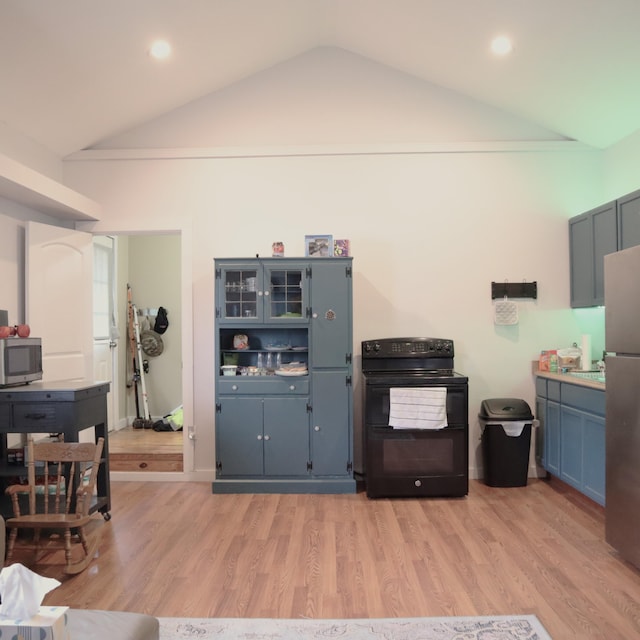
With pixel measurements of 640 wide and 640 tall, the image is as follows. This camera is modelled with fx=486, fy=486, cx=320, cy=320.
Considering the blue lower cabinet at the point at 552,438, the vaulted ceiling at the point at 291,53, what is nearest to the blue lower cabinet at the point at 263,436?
the blue lower cabinet at the point at 552,438

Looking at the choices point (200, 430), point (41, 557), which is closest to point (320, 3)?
point (200, 430)

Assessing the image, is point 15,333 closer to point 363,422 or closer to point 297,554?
point 297,554

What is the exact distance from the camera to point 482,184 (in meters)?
4.15

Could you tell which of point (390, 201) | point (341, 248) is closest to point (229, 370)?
point (341, 248)

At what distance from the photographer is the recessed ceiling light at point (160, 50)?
330cm

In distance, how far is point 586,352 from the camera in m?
3.81

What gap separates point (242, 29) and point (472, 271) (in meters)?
2.58

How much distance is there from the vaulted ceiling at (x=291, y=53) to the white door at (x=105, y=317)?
147 cm

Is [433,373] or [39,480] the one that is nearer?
[39,480]

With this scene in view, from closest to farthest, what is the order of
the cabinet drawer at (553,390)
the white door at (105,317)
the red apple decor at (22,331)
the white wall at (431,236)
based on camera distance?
the red apple decor at (22,331) < the cabinet drawer at (553,390) < the white wall at (431,236) < the white door at (105,317)

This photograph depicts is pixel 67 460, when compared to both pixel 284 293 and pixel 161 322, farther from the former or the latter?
pixel 161 322

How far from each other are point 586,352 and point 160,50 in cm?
386

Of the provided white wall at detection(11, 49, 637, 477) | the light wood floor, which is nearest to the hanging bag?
white wall at detection(11, 49, 637, 477)

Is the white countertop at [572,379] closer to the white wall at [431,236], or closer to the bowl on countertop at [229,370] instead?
the white wall at [431,236]
